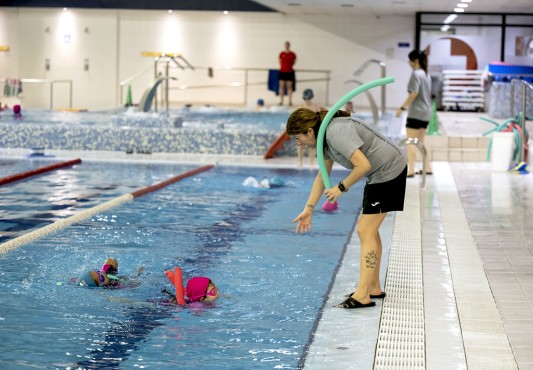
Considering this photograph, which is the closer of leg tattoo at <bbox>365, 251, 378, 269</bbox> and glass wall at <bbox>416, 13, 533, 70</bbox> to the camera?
leg tattoo at <bbox>365, 251, 378, 269</bbox>

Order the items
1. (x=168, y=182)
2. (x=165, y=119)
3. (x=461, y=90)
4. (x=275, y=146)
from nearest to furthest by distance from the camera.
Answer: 1. (x=168, y=182)
2. (x=275, y=146)
3. (x=165, y=119)
4. (x=461, y=90)

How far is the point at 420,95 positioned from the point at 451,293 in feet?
18.3

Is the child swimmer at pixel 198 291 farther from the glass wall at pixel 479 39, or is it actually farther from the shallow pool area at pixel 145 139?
Result: the glass wall at pixel 479 39

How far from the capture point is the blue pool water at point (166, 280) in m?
4.11

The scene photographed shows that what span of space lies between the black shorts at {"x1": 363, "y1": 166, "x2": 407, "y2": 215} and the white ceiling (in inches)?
645

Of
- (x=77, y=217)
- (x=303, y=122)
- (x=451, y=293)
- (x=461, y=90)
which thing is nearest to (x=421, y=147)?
(x=77, y=217)

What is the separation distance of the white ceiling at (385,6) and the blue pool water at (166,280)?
1224 cm

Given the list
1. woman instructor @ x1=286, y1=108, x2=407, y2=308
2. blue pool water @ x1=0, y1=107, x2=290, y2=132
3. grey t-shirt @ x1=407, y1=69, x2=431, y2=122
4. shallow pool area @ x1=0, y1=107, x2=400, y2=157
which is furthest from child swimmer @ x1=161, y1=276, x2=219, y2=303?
blue pool water @ x1=0, y1=107, x2=290, y2=132

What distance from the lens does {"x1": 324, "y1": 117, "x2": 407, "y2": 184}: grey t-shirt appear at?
177 inches

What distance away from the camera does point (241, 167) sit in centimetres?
1246

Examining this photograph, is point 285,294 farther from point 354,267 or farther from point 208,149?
point 208,149

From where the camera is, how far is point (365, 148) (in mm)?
4668

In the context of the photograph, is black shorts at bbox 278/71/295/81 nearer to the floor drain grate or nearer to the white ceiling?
the white ceiling

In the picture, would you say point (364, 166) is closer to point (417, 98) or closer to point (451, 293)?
point (451, 293)
